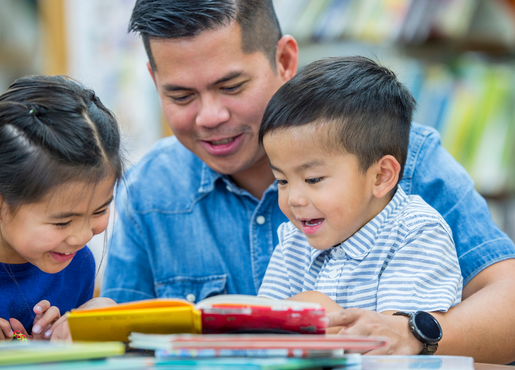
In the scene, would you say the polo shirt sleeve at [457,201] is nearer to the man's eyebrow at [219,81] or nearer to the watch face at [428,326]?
the watch face at [428,326]

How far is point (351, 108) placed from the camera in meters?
1.11

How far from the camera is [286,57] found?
4.98ft


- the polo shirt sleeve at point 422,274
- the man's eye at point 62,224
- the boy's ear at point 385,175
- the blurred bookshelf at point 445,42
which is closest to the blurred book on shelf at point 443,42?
the blurred bookshelf at point 445,42

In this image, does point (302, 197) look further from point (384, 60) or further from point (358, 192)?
point (384, 60)

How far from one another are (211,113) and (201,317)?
0.69m

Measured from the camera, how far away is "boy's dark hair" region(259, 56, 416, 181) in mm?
1096

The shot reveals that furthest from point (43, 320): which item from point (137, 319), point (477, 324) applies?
point (477, 324)

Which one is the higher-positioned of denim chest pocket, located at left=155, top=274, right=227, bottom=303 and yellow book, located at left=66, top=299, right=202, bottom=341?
yellow book, located at left=66, top=299, right=202, bottom=341

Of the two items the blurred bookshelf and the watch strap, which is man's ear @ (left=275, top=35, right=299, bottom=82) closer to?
the blurred bookshelf

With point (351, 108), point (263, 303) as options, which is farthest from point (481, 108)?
point (263, 303)

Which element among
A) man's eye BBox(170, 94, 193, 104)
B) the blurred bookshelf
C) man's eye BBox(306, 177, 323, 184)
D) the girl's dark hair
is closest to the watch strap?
man's eye BBox(306, 177, 323, 184)

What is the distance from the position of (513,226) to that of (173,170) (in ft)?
5.28

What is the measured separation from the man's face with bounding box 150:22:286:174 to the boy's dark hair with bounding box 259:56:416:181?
189 millimetres

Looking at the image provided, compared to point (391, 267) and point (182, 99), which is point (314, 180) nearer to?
point (391, 267)
